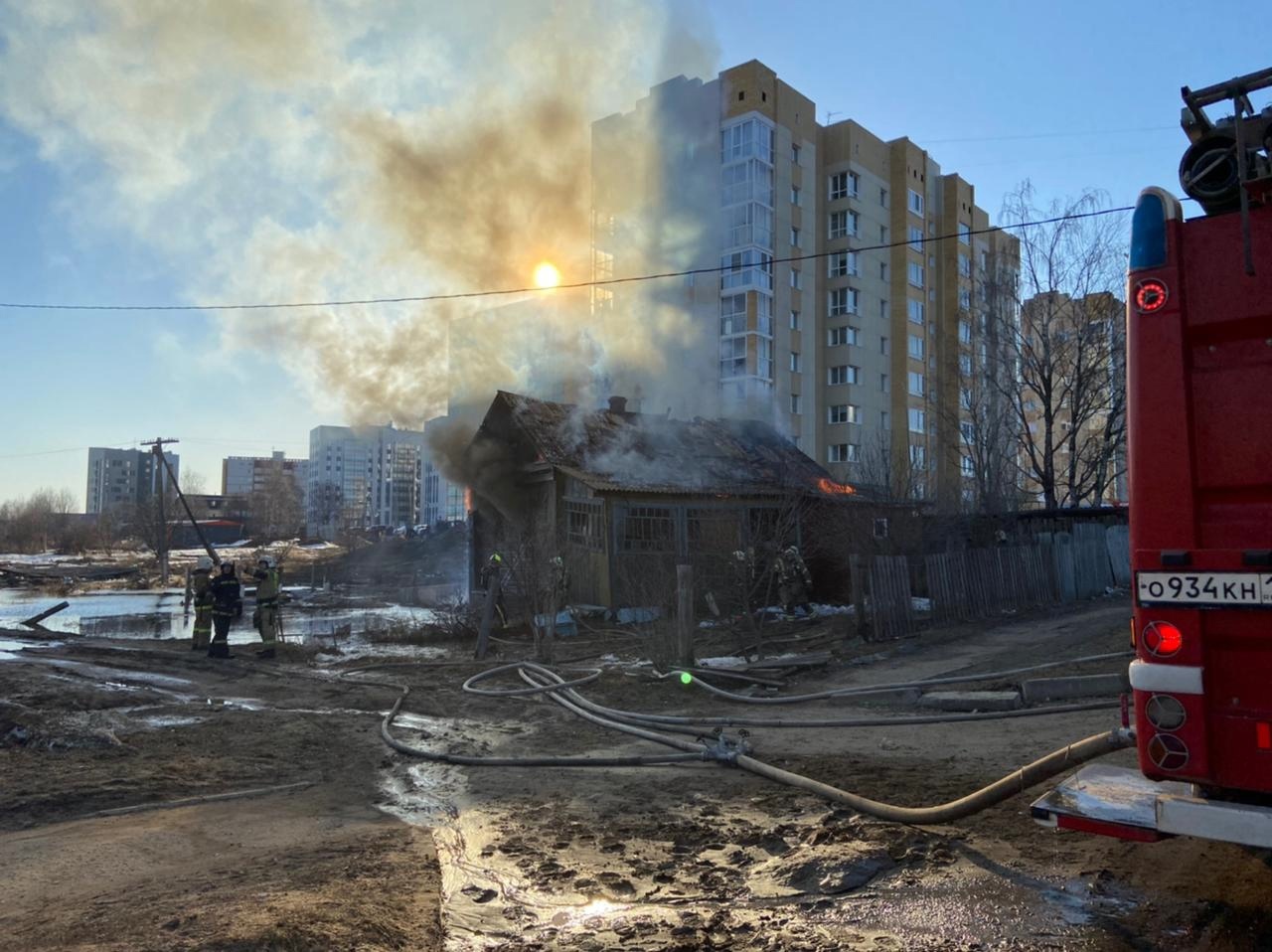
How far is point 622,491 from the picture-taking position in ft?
62.2

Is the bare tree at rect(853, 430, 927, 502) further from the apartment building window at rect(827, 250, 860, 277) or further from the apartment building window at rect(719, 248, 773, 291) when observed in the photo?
the apartment building window at rect(827, 250, 860, 277)

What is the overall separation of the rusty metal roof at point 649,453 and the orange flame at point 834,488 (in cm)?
16

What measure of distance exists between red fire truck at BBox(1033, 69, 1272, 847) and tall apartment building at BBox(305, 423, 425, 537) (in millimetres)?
73061

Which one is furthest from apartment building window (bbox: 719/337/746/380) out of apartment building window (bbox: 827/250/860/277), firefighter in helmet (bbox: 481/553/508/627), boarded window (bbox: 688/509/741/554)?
firefighter in helmet (bbox: 481/553/508/627)

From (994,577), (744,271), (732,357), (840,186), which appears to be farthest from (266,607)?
(840,186)

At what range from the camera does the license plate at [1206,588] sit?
2.99m

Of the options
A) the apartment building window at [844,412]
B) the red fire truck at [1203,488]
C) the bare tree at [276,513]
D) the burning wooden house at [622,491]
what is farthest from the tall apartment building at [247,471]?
the red fire truck at [1203,488]

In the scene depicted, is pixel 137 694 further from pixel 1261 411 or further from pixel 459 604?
pixel 1261 411

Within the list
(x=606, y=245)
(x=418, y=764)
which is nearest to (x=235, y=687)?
→ (x=418, y=764)

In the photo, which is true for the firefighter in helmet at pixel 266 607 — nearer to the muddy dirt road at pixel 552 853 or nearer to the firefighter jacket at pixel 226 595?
the firefighter jacket at pixel 226 595

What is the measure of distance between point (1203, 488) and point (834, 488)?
19.9 m

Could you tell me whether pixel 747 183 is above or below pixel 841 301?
above

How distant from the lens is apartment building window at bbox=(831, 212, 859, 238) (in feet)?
155

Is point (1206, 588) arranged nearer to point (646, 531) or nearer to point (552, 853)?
point (552, 853)
